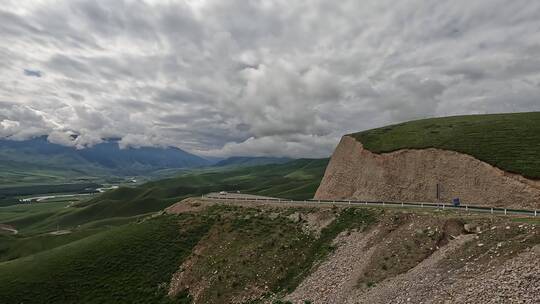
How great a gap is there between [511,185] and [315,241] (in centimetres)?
2966

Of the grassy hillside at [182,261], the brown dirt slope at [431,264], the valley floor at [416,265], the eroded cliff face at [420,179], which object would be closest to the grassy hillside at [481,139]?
the eroded cliff face at [420,179]

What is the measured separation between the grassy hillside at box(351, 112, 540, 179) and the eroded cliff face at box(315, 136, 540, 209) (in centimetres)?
147

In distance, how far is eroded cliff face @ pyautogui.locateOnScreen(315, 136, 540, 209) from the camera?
45.7 metres

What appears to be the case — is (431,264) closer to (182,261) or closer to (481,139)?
(182,261)

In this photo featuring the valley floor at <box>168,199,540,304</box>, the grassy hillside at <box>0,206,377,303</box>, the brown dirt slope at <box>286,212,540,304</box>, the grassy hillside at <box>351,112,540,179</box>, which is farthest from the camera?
the grassy hillside at <box>351,112,540,179</box>

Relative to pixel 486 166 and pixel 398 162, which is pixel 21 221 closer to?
pixel 398 162

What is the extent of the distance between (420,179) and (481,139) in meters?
12.8

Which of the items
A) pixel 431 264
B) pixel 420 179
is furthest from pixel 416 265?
pixel 420 179

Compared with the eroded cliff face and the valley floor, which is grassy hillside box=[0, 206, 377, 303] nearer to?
the valley floor

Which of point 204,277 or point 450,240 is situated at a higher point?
point 450,240

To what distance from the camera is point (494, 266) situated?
78.9 feet

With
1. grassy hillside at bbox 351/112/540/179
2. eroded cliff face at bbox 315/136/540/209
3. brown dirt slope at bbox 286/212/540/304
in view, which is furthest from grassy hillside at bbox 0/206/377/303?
grassy hillside at bbox 351/112/540/179

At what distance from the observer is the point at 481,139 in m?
56.2

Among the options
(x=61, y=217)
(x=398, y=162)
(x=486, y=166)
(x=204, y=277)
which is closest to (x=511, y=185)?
(x=486, y=166)
